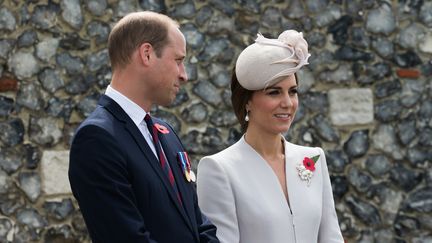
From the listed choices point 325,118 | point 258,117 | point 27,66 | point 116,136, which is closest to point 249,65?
point 258,117

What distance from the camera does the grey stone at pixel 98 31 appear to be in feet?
18.2

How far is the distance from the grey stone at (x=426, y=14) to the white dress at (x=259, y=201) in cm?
319

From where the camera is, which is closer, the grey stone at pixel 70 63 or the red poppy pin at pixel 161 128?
the red poppy pin at pixel 161 128

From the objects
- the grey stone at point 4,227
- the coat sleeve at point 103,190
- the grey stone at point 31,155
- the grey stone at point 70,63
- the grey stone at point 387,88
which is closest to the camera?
the coat sleeve at point 103,190

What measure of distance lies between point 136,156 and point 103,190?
0.58 ft

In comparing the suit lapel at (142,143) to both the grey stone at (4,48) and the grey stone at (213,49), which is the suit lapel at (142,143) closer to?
the grey stone at (4,48)

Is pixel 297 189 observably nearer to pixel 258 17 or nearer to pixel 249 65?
pixel 249 65

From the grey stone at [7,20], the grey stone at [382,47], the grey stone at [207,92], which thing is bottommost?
the grey stone at [207,92]

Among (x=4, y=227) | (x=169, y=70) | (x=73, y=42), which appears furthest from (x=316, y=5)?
(x=169, y=70)

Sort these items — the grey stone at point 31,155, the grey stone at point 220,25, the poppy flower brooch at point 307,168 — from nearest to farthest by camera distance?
the poppy flower brooch at point 307,168
the grey stone at point 31,155
the grey stone at point 220,25

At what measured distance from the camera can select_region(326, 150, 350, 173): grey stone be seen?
611cm

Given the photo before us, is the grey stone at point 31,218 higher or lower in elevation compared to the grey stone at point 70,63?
lower

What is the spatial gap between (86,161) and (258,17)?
3.46 m

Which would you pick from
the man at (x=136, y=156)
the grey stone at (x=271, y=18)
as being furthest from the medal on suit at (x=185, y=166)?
the grey stone at (x=271, y=18)
